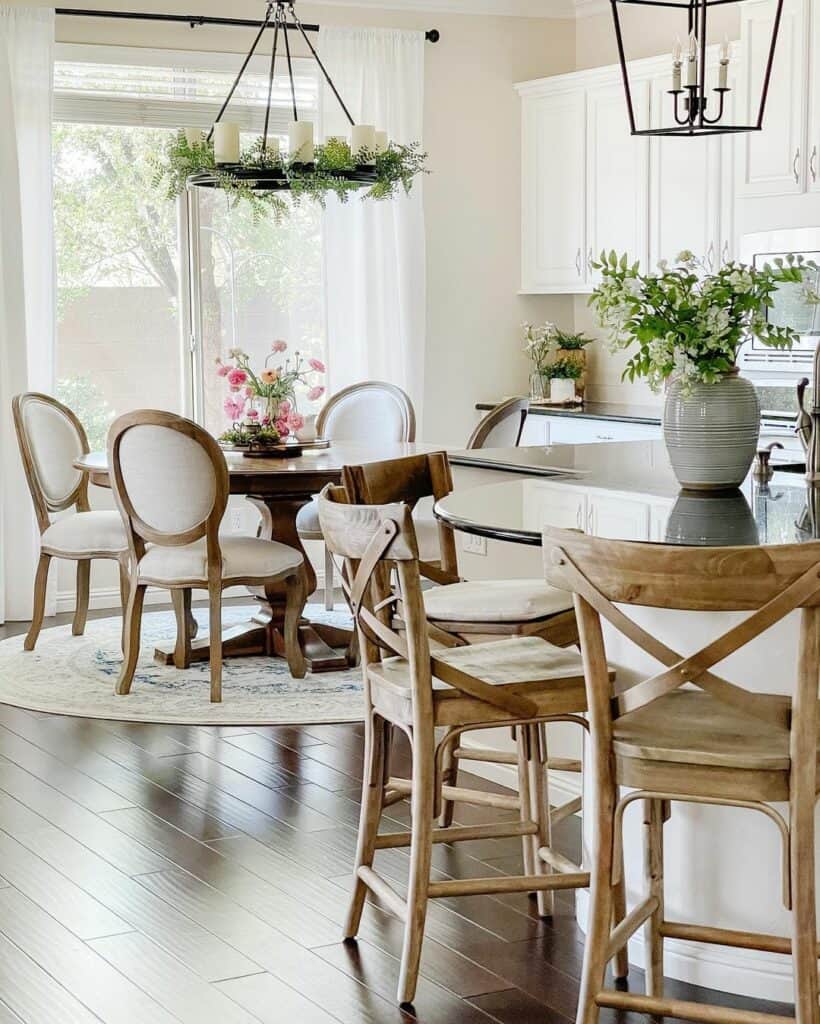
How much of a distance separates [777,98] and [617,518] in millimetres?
3302

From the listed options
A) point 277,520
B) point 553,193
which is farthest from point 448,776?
point 553,193

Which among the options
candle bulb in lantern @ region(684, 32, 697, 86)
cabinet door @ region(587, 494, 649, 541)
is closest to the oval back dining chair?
cabinet door @ region(587, 494, 649, 541)

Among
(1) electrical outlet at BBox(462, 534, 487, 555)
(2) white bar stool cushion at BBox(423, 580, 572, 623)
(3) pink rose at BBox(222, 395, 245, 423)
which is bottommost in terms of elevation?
(1) electrical outlet at BBox(462, 534, 487, 555)

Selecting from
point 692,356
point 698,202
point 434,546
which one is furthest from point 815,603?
point 698,202

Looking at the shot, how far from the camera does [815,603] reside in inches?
85.1

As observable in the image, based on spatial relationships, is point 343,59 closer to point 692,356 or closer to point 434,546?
point 434,546

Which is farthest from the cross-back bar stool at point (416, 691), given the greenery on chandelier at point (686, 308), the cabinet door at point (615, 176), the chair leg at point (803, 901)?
the cabinet door at point (615, 176)

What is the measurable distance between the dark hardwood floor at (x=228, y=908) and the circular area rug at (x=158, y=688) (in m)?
0.37

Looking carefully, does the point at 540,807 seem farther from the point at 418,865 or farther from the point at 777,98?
the point at 777,98

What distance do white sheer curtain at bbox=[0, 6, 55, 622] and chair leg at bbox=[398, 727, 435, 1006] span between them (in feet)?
13.7

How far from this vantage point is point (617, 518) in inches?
114

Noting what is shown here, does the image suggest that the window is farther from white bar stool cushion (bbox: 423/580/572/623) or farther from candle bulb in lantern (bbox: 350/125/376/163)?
white bar stool cushion (bbox: 423/580/572/623)

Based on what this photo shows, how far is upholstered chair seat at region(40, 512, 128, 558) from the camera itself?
559 cm

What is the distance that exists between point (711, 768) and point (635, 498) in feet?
3.32
